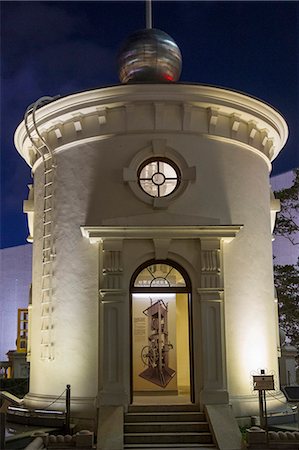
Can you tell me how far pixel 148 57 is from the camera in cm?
1541

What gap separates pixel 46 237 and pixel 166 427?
5418 mm

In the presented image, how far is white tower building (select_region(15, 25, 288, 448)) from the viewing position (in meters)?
13.5

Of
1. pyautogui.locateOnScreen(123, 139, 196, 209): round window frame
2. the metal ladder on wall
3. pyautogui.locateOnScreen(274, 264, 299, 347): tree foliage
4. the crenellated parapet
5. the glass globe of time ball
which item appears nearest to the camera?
pyautogui.locateOnScreen(123, 139, 196, 209): round window frame

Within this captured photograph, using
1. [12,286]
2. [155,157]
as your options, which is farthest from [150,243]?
[12,286]

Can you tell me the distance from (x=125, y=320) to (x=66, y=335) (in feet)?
4.98

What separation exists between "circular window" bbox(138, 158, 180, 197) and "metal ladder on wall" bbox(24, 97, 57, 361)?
234 centimetres

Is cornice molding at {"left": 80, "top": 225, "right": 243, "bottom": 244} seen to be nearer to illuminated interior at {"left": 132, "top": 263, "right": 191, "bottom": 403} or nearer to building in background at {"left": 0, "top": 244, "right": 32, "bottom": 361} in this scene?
illuminated interior at {"left": 132, "top": 263, "right": 191, "bottom": 403}

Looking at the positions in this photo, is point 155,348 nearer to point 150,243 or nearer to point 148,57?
point 150,243

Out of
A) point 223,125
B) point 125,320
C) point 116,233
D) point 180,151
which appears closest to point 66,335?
point 125,320

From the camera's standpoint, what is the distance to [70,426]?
12.9 m

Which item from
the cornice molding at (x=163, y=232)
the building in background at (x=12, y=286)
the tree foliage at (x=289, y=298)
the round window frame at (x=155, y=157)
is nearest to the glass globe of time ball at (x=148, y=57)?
the round window frame at (x=155, y=157)

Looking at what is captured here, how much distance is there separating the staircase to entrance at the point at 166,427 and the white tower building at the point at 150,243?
1.27ft

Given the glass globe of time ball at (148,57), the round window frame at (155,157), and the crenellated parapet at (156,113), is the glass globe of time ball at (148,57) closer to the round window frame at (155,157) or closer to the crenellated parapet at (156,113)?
the crenellated parapet at (156,113)

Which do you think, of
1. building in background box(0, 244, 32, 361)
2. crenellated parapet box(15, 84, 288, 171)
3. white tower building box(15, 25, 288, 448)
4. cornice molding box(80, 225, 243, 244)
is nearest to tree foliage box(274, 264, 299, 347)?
white tower building box(15, 25, 288, 448)
